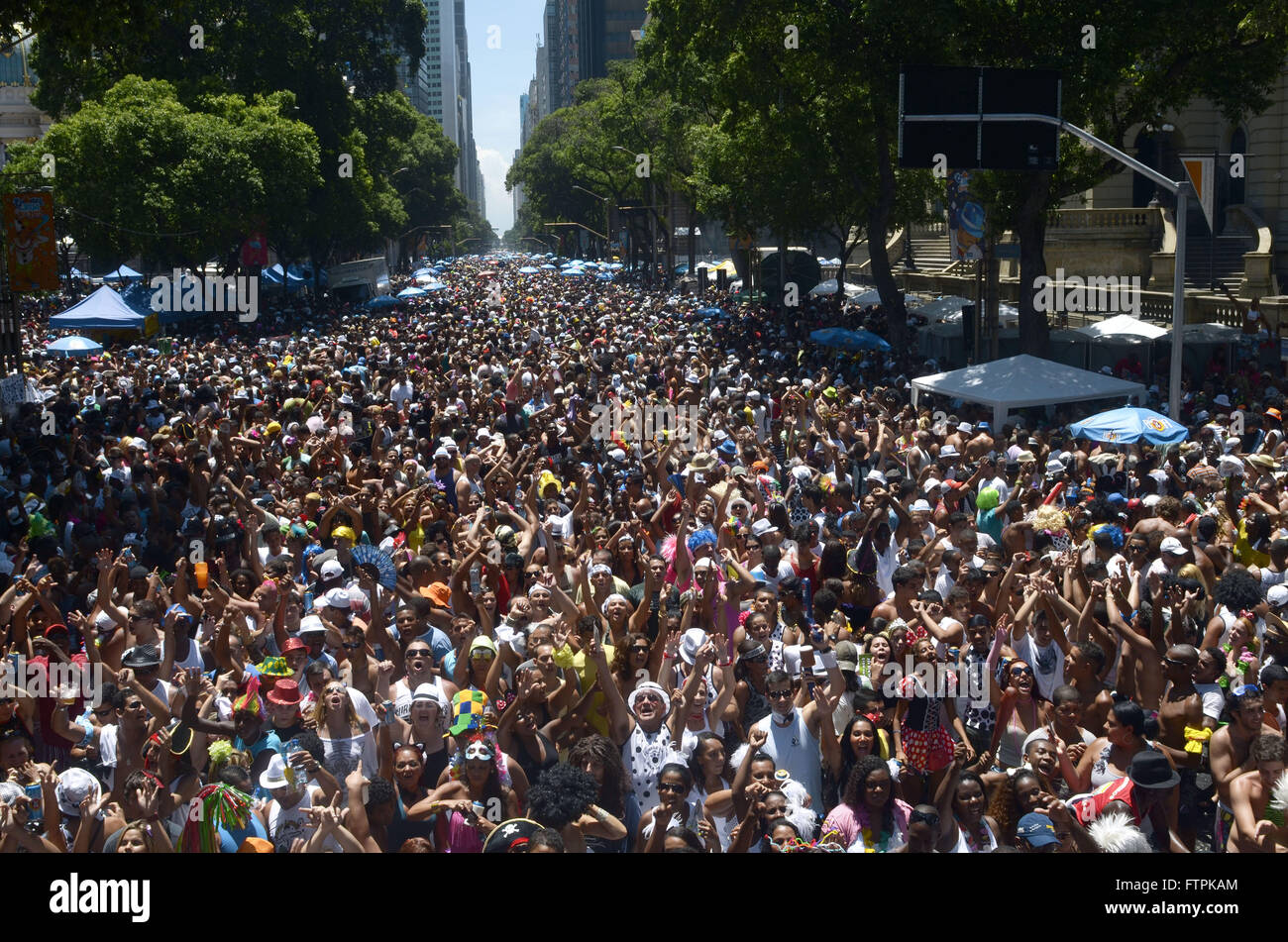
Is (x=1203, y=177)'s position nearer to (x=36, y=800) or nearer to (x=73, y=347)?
(x=36, y=800)

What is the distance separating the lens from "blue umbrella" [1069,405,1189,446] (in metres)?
13.6

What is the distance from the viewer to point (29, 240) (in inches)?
917

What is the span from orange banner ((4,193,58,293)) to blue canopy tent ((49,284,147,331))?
320 inches

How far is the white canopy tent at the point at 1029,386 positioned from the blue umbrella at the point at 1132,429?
8.44ft

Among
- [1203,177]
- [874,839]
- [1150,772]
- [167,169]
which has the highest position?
[167,169]

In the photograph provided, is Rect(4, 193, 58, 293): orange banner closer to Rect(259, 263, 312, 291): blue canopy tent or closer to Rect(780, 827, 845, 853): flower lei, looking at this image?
Rect(780, 827, 845, 853): flower lei

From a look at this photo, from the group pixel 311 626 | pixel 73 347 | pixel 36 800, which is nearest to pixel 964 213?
pixel 73 347

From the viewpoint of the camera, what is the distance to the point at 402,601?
8234 millimetres

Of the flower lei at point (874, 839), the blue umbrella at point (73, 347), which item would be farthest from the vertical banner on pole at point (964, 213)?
the flower lei at point (874, 839)

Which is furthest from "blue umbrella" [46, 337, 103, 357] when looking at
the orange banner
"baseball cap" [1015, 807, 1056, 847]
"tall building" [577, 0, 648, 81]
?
"tall building" [577, 0, 648, 81]

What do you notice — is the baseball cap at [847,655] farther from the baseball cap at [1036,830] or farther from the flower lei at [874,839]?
the baseball cap at [1036,830]

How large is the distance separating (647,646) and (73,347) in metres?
25.8
